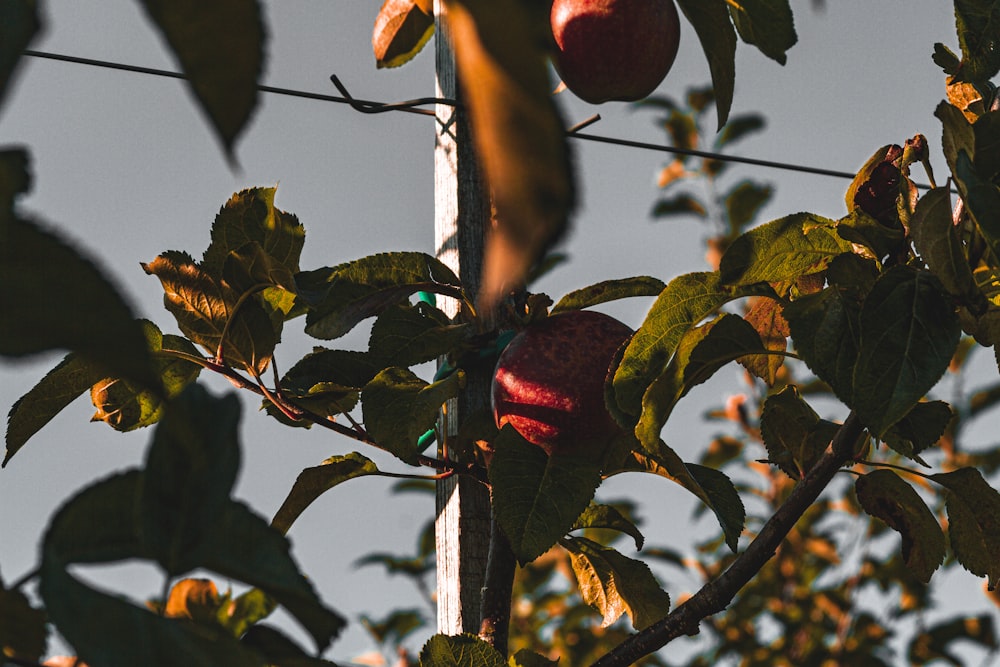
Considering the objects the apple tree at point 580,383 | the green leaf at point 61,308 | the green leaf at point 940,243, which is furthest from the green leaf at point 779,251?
the green leaf at point 61,308

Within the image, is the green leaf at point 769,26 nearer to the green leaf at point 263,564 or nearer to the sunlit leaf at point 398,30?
the sunlit leaf at point 398,30

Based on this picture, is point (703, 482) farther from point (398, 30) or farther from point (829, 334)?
point (398, 30)

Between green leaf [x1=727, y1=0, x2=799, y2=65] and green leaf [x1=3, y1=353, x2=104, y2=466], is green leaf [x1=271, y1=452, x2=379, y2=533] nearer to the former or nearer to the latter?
green leaf [x1=3, y1=353, x2=104, y2=466]

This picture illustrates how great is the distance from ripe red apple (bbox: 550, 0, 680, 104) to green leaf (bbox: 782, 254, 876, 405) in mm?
280

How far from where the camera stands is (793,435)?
956 mm

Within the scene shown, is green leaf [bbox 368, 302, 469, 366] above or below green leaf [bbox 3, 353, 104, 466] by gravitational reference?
above

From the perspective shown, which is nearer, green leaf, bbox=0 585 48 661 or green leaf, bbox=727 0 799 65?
green leaf, bbox=0 585 48 661

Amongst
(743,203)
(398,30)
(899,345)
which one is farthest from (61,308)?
(743,203)

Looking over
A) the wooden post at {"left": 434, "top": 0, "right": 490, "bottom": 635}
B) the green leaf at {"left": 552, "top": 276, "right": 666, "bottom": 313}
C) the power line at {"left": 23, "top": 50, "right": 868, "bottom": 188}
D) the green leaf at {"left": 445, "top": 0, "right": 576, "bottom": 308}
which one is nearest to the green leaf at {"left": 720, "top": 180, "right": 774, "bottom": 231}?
the power line at {"left": 23, "top": 50, "right": 868, "bottom": 188}

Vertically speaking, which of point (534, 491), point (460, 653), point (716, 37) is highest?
point (716, 37)

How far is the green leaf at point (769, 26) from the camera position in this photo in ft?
2.97

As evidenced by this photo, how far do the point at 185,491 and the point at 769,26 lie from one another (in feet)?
2.31

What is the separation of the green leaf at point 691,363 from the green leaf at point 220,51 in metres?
0.62

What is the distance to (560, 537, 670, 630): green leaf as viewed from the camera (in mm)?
1009
